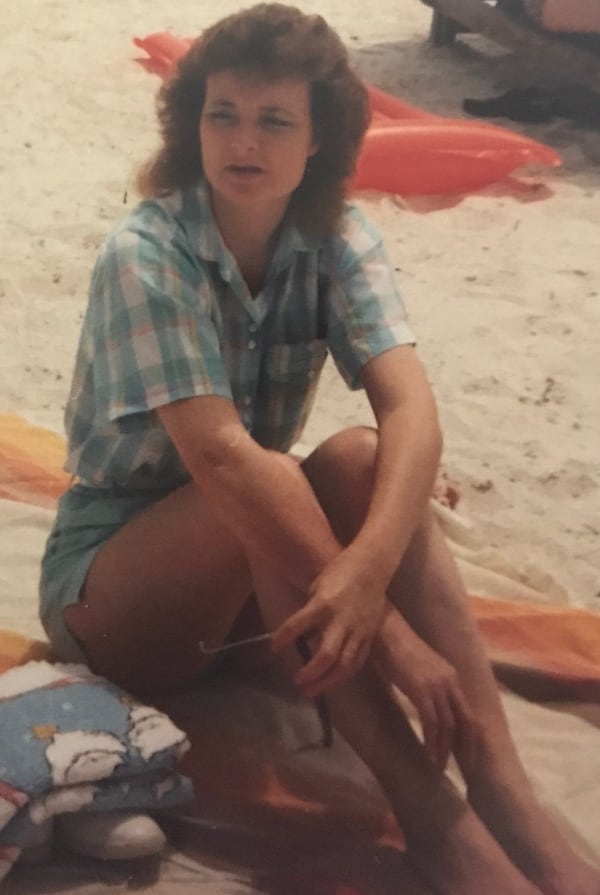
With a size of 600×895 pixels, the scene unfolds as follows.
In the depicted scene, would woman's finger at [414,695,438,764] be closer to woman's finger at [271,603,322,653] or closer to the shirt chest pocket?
woman's finger at [271,603,322,653]

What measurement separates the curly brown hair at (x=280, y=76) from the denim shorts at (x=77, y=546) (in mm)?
259

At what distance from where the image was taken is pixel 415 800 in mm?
880

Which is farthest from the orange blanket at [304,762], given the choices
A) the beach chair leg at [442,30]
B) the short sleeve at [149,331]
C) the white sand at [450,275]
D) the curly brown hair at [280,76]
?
the beach chair leg at [442,30]

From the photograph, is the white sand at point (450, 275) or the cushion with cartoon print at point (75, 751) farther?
the white sand at point (450, 275)

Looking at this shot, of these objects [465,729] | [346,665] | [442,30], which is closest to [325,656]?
[346,665]

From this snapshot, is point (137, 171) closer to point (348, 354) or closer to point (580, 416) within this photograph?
point (348, 354)

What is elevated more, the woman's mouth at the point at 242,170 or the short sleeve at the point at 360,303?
the woman's mouth at the point at 242,170

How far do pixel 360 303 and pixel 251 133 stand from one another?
6.7 inches

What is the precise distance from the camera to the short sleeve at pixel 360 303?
1007 mm

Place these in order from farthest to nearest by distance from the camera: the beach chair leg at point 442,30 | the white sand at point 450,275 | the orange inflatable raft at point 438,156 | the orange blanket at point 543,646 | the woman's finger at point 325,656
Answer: the beach chair leg at point 442,30 < the orange inflatable raft at point 438,156 < the white sand at point 450,275 < the orange blanket at point 543,646 < the woman's finger at point 325,656

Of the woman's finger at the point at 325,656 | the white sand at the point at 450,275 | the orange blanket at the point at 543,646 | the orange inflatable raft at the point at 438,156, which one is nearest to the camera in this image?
the woman's finger at the point at 325,656

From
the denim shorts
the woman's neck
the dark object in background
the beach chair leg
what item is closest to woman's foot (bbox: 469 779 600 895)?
the denim shorts

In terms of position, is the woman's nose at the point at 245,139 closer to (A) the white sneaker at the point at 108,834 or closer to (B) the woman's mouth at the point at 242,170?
(B) the woman's mouth at the point at 242,170

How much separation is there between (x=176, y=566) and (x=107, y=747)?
151 millimetres
